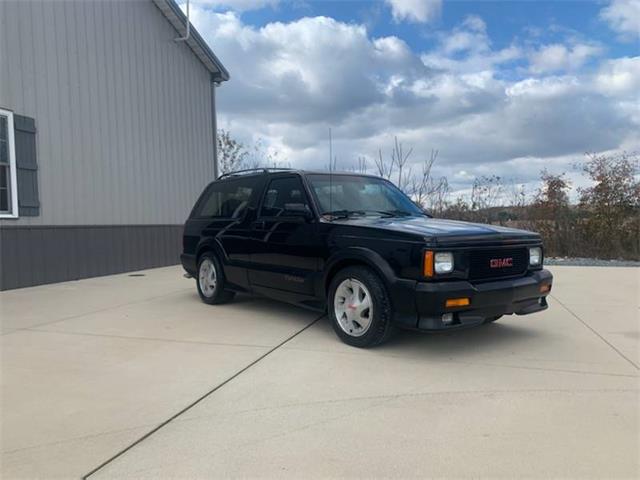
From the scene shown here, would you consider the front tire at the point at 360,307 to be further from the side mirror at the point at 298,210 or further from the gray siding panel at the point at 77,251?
the gray siding panel at the point at 77,251

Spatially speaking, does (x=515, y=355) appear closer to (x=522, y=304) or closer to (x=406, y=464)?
(x=522, y=304)

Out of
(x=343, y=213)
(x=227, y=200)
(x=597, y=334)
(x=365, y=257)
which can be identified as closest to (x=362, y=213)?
(x=343, y=213)

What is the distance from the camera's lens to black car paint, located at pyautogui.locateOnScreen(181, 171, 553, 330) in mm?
4312

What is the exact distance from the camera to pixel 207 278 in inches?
→ 283

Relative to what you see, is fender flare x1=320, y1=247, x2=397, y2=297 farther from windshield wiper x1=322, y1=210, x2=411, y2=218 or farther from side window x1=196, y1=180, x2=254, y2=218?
side window x1=196, y1=180, x2=254, y2=218

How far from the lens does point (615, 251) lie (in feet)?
45.2

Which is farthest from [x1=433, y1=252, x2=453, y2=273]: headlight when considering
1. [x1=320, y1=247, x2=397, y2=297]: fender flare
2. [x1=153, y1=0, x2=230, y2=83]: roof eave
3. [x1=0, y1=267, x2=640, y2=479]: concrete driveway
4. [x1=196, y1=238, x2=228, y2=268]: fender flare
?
[x1=153, y1=0, x2=230, y2=83]: roof eave

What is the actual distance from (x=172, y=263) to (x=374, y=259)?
9716 millimetres

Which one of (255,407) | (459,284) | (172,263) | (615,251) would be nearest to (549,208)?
(615,251)

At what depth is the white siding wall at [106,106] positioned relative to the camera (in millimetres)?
9086

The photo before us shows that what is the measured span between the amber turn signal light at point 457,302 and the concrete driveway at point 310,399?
20.4 inches

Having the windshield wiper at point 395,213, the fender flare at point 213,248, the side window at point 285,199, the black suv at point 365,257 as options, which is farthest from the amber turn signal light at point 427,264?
the fender flare at point 213,248

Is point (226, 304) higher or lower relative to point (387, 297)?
lower

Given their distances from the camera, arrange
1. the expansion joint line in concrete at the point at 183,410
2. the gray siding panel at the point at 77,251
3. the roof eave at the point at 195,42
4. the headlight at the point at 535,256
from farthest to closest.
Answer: the roof eave at the point at 195,42
the gray siding panel at the point at 77,251
the headlight at the point at 535,256
the expansion joint line in concrete at the point at 183,410
